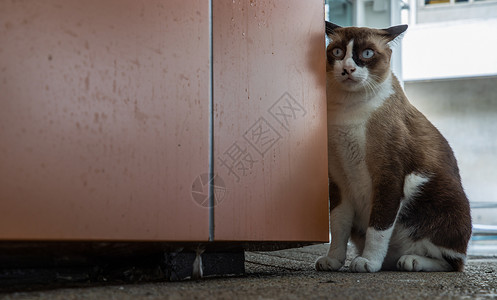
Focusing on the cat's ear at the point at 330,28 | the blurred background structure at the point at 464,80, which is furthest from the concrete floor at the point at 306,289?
the blurred background structure at the point at 464,80

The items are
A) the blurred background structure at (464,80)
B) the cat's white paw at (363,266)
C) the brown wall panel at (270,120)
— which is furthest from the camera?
the blurred background structure at (464,80)

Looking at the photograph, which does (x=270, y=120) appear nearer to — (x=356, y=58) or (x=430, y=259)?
(x=356, y=58)

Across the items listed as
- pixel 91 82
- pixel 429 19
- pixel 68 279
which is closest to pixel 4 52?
pixel 91 82

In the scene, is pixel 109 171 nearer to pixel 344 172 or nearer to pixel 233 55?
pixel 233 55

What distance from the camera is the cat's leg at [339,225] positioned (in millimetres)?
2135

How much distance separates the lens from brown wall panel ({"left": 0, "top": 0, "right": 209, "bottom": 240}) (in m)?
1.10

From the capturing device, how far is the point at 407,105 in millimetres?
2275

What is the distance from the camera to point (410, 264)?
6.73 feet

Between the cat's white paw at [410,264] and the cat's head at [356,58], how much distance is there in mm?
671

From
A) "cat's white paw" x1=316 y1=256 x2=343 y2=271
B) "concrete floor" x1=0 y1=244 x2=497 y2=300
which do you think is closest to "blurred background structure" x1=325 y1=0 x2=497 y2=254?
"cat's white paw" x1=316 y1=256 x2=343 y2=271

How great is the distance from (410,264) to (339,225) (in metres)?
0.30

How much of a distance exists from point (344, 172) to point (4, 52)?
4.60 feet

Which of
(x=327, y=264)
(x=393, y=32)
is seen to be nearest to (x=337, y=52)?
(x=393, y=32)

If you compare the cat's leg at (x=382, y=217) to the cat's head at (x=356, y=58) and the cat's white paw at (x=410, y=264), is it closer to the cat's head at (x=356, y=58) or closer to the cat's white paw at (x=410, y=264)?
the cat's white paw at (x=410, y=264)
